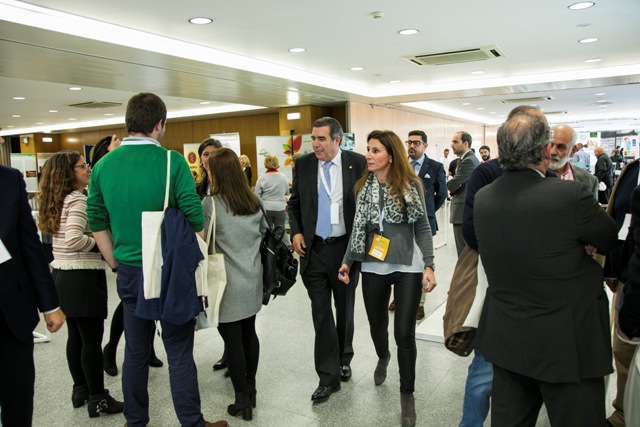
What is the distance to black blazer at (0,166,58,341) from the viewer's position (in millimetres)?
1751

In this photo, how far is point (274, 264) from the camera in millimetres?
2859

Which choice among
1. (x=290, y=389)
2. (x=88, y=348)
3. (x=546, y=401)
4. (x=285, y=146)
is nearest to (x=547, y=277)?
(x=546, y=401)

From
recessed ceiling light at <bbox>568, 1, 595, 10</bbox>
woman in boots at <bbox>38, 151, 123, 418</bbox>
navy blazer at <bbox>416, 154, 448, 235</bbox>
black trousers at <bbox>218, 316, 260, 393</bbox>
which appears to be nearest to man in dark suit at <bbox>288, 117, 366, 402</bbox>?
black trousers at <bbox>218, 316, 260, 393</bbox>

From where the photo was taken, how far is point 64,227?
9.27ft

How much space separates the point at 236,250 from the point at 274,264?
251 millimetres

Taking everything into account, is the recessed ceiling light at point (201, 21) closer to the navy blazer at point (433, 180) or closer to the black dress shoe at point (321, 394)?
the navy blazer at point (433, 180)

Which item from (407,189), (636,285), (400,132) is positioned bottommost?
(636,285)

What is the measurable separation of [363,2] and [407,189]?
2.50 meters

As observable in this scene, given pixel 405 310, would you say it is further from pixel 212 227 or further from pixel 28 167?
pixel 28 167

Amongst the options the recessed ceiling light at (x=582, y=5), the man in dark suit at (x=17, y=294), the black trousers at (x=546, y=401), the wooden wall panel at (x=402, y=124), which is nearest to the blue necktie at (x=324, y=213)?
the black trousers at (x=546, y=401)

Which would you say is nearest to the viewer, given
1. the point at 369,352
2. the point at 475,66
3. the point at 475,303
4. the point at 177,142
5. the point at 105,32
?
the point at 475,303

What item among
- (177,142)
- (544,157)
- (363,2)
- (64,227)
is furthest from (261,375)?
(177,142)

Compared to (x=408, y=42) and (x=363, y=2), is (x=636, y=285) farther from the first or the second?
(x=408, y=42)

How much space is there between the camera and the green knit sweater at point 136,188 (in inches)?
89.4
